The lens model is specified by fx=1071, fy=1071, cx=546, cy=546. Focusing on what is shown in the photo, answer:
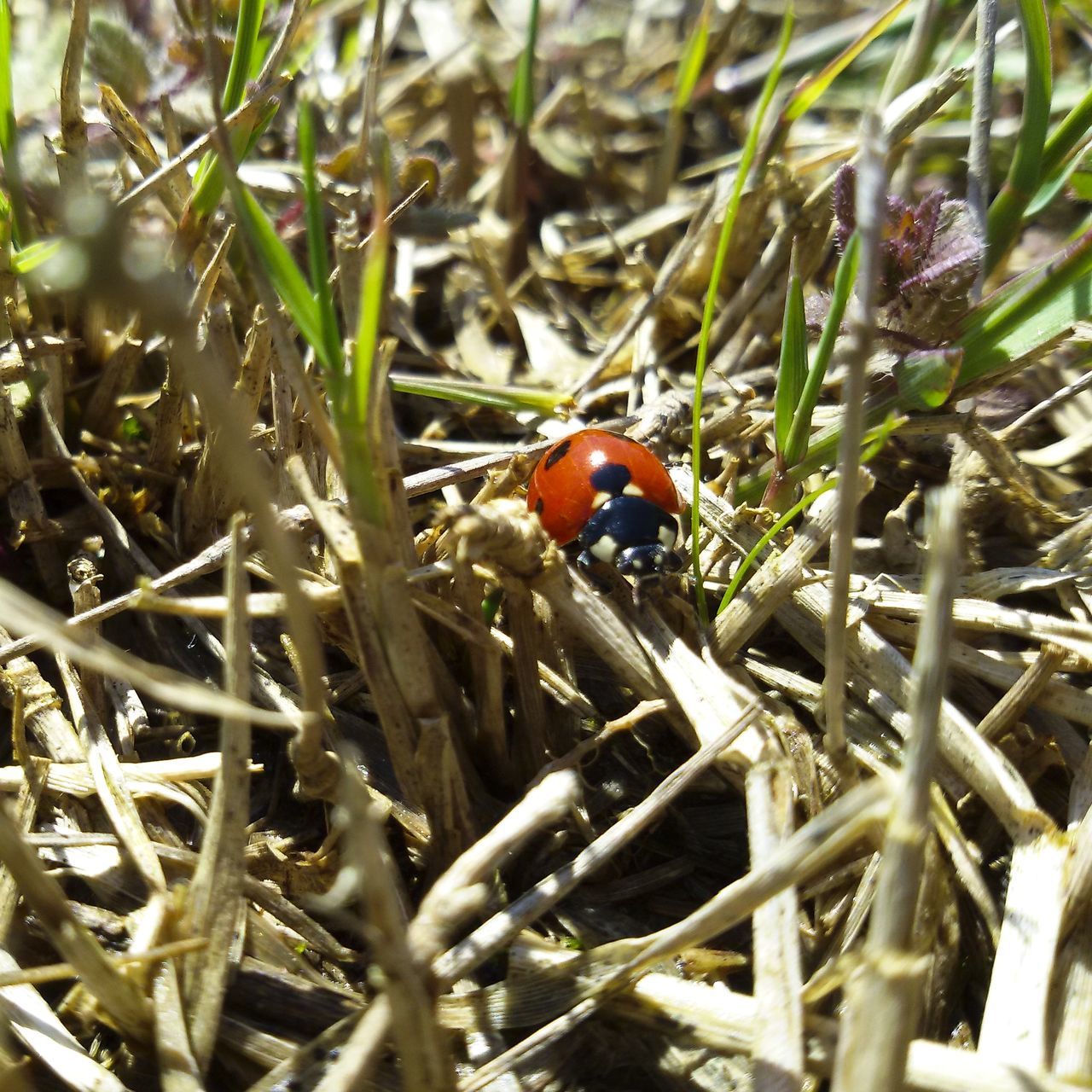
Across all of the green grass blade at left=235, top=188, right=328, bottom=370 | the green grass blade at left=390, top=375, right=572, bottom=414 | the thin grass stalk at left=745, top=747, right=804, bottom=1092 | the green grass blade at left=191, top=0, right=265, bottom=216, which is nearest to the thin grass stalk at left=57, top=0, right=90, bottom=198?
the green grass blade at left=191, top=0, right=265, bottom=216

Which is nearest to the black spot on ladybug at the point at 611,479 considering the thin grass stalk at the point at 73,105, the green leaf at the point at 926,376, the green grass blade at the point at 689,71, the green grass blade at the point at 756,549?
the green grass blade at the point at 756,549

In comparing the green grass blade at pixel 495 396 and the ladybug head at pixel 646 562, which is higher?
the green grass blade at pixel 495 396

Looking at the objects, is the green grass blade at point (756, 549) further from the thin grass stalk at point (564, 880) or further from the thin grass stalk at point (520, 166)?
the thin grass stalk at point (520, 166)

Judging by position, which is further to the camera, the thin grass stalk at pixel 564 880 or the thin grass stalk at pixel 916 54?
the thin grass stalk at pixel 916 54

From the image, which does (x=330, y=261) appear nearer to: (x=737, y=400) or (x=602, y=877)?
(x=737, y=400)

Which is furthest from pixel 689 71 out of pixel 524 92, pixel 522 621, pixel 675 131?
pixel 522 621

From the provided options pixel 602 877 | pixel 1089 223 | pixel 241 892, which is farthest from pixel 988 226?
pixel 241 892

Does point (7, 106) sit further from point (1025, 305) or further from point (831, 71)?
point (1025, 305)
